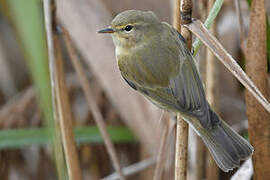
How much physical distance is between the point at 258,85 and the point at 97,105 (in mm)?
1381

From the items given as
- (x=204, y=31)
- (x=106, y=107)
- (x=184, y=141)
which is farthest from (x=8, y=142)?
(x=204, y=31)

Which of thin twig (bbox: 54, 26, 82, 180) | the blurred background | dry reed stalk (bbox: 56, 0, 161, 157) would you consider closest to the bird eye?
thin twig (bbox: 54, 26, 82, 180)

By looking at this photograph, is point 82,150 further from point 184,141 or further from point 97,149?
point 184,141

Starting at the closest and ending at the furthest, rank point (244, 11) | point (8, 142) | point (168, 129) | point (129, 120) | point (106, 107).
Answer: point (168, 129)
point (8, 142)
point (129, 120)
point (244, 11)
point (106, 107)

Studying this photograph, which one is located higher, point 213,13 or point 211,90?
point 213,13

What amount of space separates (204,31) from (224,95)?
1.58 metres

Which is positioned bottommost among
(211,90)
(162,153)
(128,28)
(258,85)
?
(162,153)

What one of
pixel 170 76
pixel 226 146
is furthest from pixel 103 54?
pixel 226 146

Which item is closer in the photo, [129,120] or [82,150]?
[129,120]

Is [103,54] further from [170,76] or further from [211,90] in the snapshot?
[170,76]

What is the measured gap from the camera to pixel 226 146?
1600 mm

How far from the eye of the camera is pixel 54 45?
5.57ft

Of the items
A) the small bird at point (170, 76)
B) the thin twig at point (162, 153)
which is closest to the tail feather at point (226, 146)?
the small bird at point (170, 76)

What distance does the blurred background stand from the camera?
2.32 meters
